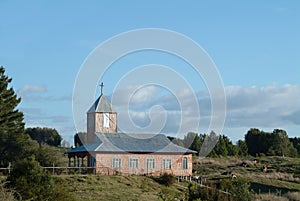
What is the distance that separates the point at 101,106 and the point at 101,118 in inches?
45.0

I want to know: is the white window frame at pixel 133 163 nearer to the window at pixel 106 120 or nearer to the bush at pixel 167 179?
the bush at pixel 167 179

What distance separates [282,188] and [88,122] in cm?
1821

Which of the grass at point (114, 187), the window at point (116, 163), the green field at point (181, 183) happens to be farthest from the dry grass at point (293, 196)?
the window at point (116, 163)

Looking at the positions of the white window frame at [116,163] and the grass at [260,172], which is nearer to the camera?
the grass at [260,172]

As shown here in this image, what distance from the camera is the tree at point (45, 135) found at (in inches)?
4055

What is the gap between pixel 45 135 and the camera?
107312mm

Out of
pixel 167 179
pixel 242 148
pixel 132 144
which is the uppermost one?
pixel 242 148

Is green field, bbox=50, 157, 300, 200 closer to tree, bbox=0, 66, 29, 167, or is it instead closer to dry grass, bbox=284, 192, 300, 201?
dry grass, bbox=284, 192, 300, 201

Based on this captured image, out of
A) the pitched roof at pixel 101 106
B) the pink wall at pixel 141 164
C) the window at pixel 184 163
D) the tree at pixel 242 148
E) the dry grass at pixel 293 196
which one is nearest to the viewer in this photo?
the dry grass at pixel 293 196

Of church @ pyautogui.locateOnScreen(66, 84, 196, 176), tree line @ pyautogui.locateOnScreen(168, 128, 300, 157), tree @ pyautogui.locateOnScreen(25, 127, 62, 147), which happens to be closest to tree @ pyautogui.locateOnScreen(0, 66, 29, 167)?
church @ pyautogui.locateOnScreen(66, 84, 196, 176)

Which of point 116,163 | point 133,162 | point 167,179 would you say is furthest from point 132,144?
point 167,179

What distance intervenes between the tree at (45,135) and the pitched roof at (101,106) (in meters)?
47.1

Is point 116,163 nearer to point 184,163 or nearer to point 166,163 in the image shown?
point 166,163

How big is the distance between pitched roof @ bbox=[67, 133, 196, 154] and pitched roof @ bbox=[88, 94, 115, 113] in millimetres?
2944
